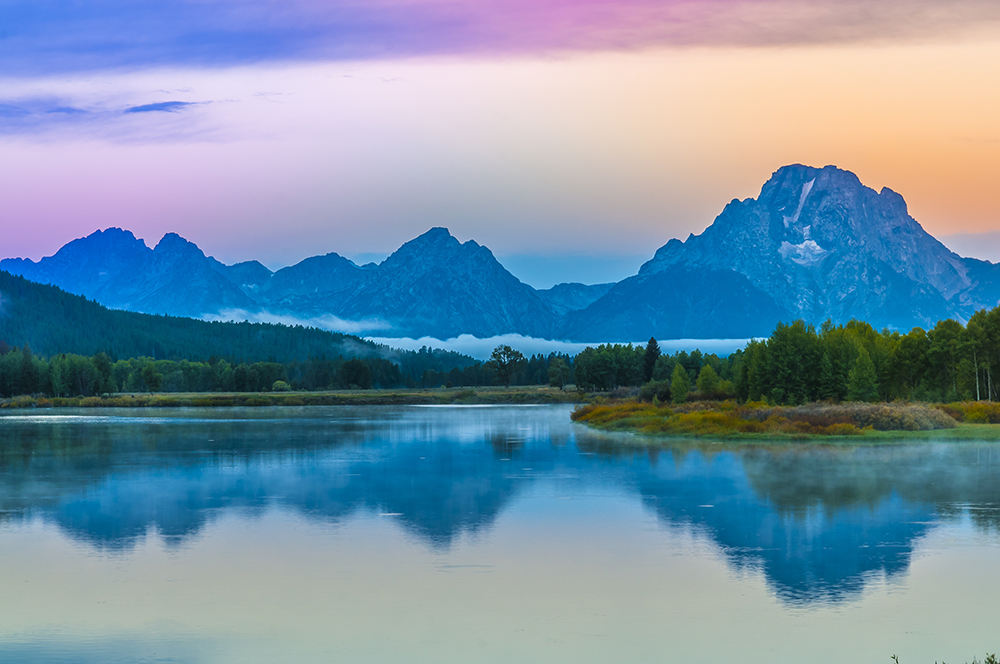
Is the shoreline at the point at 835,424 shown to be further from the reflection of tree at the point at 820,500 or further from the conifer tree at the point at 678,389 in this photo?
the conifer tree at the point at 678,389

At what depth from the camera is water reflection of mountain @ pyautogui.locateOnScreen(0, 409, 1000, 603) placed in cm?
2831

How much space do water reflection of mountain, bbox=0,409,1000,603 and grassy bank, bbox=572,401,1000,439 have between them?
6.12 metres

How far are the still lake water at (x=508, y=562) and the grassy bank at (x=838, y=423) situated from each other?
1320cm

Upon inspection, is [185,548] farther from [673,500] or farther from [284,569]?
[673,500]

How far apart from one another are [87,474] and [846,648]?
139 ft

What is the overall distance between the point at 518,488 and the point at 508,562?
17.1m

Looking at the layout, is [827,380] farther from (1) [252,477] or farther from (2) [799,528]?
(2) [799,528]

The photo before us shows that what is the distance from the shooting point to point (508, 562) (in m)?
26.1

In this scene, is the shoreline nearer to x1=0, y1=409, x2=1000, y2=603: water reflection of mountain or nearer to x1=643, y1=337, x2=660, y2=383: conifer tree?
x1=0, y1=409, x2=1000, y2=603: water reflection of mountain

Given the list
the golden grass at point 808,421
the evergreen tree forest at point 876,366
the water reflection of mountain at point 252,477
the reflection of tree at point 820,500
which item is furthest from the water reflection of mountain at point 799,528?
the evergreen tree forest at point 876,366

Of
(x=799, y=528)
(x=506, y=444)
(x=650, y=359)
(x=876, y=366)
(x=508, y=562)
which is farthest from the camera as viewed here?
(x=650, y=359)

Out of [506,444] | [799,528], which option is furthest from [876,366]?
[799,528]

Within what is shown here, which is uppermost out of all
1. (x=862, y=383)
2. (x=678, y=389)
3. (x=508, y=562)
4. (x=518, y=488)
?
(x=862, y=383)

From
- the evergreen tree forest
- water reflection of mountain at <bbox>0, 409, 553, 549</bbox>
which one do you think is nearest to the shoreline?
water reflection of mountain at <bbox>0, 409, 553, 549</bbox>
